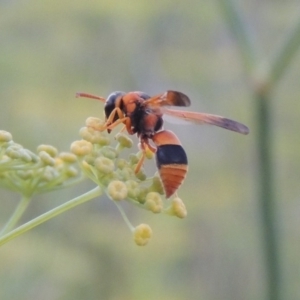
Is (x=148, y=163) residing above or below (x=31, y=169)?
below

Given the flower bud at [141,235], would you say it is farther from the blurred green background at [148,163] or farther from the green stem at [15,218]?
the blurred green background at [148,163]

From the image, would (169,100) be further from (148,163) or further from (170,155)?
(148,163)

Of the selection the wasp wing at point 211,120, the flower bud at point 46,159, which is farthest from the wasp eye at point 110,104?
the flower bud at point 46,159

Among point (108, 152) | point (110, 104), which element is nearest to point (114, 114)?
point (110, 104)

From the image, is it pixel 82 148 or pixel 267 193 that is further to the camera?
pixel 267 193

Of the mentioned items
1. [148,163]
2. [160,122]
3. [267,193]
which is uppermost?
[160,122]

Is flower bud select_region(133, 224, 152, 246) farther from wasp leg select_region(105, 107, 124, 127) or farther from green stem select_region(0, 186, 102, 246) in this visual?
wasp leg select_region(105, 107, 124, 127)

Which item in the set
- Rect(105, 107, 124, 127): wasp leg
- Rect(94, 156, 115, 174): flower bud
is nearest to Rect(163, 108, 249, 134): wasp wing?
Rect(105, 107, 124, 127): wasp leg
